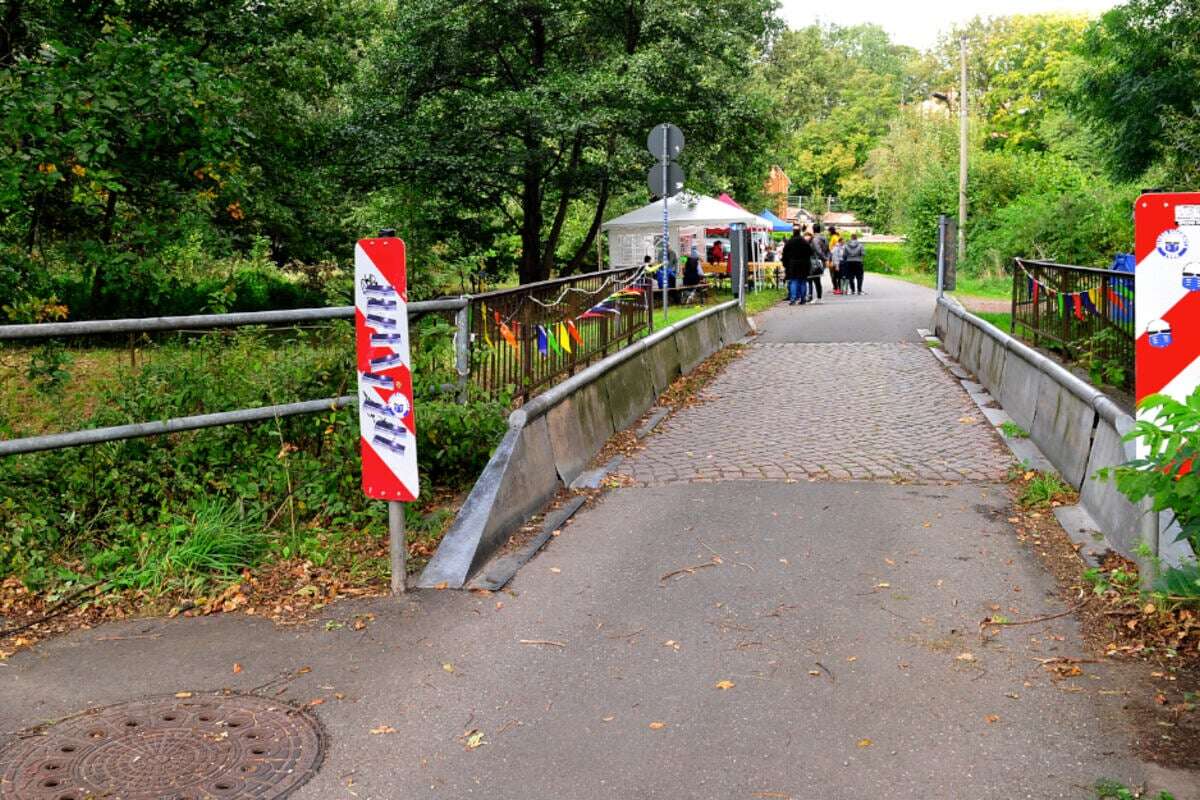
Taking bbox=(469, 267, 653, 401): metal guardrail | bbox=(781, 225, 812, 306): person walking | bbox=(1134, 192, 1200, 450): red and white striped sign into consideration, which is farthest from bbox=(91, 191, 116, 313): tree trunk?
bbox=(781, 225, 812, 306): person walking

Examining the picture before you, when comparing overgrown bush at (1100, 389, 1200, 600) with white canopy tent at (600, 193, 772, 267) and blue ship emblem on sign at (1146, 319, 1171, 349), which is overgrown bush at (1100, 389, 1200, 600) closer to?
blue ship emblem on sign at (1146, 319, 1171, 349)

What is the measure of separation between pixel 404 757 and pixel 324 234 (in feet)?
61.4

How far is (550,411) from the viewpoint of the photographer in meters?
8.43

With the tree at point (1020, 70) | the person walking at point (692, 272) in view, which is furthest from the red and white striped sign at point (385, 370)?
the tree at point (1020, 70)

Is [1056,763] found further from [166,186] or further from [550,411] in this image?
[166,186]

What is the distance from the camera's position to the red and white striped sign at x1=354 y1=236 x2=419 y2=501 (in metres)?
5.86

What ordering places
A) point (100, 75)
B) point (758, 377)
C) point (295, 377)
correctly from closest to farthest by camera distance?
1. point (295, 377)
2. point (100, 75)
3. point (758, 377)

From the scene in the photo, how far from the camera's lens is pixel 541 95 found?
23.6 metres

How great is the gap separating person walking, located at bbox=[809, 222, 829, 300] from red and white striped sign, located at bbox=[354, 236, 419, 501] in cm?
2306

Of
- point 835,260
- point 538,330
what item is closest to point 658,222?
point 835,260

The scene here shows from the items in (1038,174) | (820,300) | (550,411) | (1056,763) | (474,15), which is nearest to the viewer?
(1056,763)

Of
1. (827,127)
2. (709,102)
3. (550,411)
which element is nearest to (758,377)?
(550,411)

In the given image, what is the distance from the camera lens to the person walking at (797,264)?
87.3 feet

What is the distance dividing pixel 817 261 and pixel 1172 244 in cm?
2499
